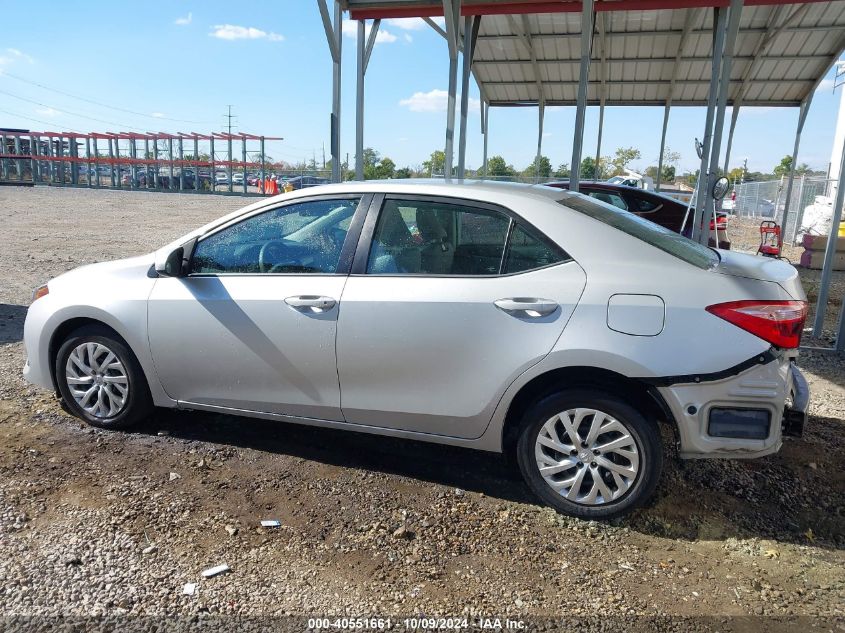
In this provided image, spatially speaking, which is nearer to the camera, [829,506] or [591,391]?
[591,391]

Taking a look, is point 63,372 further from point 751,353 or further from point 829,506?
point 829,506

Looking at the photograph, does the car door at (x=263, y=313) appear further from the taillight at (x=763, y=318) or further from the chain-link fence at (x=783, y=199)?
the chain-link fence at (x=783, y=199)

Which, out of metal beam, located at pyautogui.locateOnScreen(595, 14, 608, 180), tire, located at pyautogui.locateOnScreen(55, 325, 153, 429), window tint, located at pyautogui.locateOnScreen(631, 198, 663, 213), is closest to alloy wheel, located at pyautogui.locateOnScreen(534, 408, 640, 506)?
tire, located at pyautogui.locateOnScreen(55, 325, 153, 429)

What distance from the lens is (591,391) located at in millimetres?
3162

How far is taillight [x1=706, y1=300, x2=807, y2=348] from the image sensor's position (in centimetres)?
294

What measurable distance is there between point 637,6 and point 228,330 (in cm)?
1001

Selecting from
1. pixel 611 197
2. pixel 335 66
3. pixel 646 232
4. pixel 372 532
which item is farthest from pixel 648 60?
pixel 372 532

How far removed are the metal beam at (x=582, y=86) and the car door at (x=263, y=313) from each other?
6656 mm

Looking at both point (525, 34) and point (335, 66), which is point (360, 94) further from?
point (525, 34)

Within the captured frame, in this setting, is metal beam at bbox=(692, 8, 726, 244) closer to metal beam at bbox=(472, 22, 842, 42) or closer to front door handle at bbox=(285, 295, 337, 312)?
metal beam at bbox=(472, 22, 842, 42)

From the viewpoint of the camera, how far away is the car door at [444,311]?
3191 millimetres

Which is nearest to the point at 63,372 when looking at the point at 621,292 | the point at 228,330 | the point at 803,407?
the point at 228,330

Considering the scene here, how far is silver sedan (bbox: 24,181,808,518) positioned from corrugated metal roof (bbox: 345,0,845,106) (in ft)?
27.9

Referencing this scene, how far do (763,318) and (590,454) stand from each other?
40.6 inches
